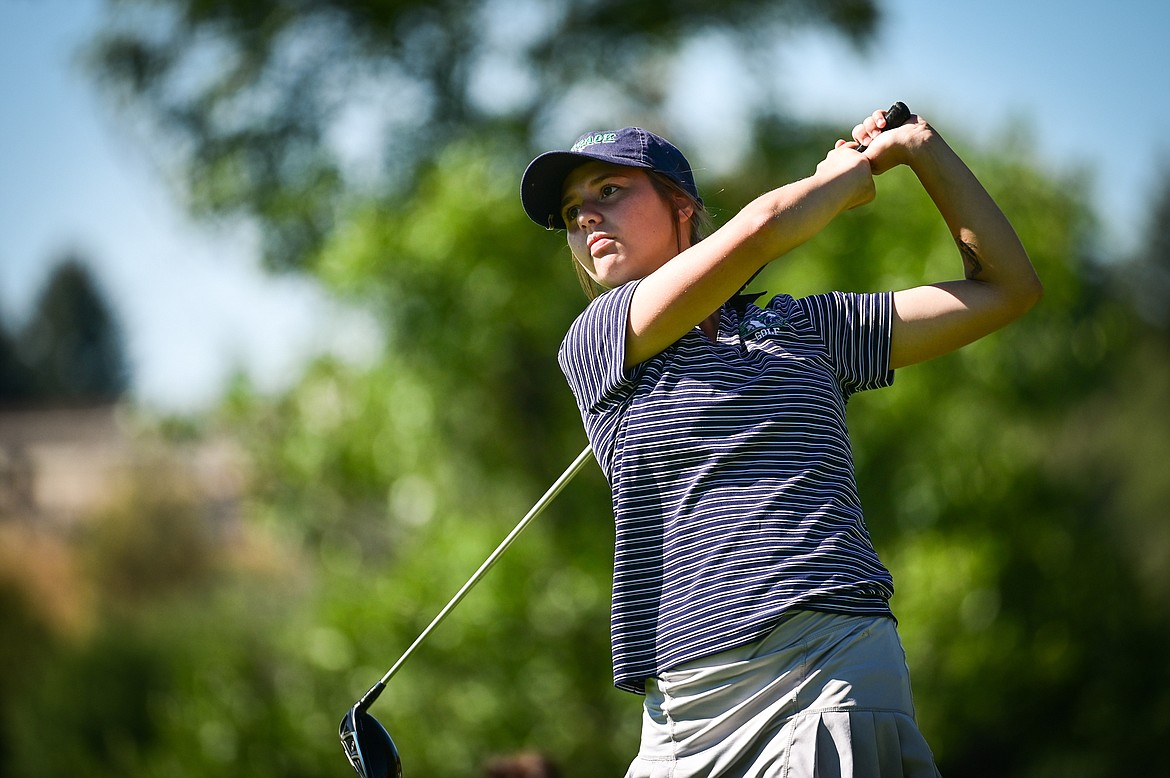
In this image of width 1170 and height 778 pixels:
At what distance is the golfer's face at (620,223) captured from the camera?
2182mm

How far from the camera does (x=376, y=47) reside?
37.5ft

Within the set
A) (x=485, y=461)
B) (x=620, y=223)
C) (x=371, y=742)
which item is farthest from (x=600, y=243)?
(x=485, y=461)

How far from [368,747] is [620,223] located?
1.02 m

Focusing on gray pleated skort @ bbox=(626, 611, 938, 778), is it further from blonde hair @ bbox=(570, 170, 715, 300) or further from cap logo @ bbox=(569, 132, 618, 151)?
cap logo @ bbox=(569, 132, 618, 151)

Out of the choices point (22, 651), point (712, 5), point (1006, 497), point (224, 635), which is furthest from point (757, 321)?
point (22, 651)

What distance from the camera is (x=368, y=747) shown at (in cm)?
240

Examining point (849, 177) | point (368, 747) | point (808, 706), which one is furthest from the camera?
point (368, 747)

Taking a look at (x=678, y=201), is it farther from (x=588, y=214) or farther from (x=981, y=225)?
(x=981, y=225)

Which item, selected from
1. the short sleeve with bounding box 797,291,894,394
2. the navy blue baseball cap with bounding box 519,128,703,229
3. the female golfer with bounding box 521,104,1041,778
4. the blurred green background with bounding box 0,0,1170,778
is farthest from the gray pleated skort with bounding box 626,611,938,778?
the blurred green background with bounding box 0,0,1170,778

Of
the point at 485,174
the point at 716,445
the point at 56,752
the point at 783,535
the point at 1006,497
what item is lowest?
the point at 56,752

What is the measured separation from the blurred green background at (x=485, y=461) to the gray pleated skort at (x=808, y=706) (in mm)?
4541

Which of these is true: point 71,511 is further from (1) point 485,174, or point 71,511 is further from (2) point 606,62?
(1) point 485,174

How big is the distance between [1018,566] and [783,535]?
806cm

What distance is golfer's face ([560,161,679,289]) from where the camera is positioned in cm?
218
